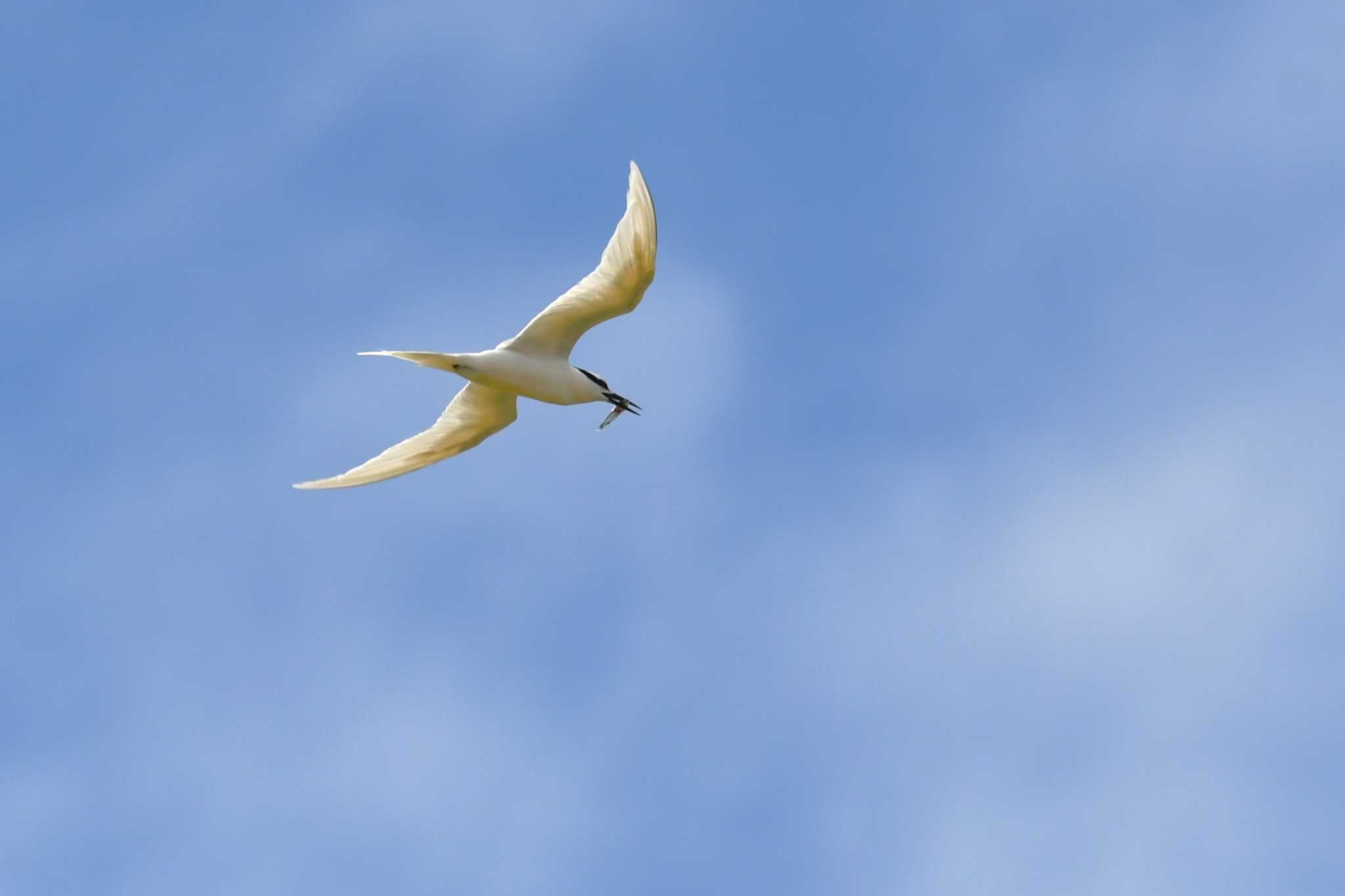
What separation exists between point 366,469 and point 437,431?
117 centimetres

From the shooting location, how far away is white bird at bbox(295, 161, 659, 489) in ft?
81.5

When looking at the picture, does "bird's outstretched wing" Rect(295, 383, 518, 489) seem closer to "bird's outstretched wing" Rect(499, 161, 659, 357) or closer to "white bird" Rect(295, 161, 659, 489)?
"white bird" Rect(295, 161, 659, 489)

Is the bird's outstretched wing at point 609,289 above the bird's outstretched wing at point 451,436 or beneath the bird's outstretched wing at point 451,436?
above

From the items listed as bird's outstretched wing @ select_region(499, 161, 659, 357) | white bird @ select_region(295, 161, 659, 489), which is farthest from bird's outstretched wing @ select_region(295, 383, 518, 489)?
bird's outstretched wing @ select_region(499, 161, 659, 357)

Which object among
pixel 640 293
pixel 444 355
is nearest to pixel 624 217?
pixel 640 293

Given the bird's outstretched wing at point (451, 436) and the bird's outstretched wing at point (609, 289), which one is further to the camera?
the bird's outstretched wing at point (451, 436)

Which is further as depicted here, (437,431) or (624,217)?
(437,431)

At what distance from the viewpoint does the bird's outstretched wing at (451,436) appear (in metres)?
27.3

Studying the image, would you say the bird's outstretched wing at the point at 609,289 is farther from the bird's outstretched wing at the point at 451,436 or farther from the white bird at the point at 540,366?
the bird's outstretched wing at the point at 451,436

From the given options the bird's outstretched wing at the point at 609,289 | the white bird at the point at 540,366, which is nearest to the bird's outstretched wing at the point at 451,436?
the white bird at the point at 540,366

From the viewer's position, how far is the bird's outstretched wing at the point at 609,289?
2436 cm

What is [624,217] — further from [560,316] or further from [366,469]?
[366,469]

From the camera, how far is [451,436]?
91.4 feet

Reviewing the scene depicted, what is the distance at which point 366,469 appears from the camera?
90.6ft
